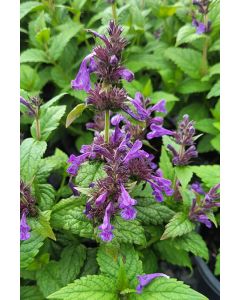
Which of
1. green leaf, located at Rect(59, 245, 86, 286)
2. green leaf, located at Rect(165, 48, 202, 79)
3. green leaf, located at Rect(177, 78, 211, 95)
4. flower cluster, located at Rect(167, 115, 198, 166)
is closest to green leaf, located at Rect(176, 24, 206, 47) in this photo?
green leaf, located at Rect(165, 48, 202, 79)

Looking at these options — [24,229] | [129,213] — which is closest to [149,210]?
[129,213]

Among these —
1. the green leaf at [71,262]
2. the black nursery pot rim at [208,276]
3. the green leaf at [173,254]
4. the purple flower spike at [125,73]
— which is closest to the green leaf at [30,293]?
the green leaf at [71,262]

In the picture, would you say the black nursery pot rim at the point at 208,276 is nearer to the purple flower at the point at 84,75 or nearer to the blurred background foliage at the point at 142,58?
the blurred background foliage at the point at 142,58

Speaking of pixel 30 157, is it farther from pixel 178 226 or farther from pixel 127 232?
pixel 178 226

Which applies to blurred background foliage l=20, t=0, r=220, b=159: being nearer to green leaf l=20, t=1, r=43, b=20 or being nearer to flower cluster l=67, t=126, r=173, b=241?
green leaf l=20, t=1, r=43, b=20

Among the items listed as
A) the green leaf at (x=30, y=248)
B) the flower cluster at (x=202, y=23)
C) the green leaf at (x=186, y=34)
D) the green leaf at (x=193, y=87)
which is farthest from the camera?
the green leaf at (x=193, y=87)

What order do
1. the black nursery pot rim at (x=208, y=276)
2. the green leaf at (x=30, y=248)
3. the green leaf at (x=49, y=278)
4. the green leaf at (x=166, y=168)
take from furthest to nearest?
the black nursery pot rim at (x=208, y=276) → the green leaf at (x=166, y=168) → the green leaf at (x=49, y=278) → the green leaf at (x=30, y=248)
